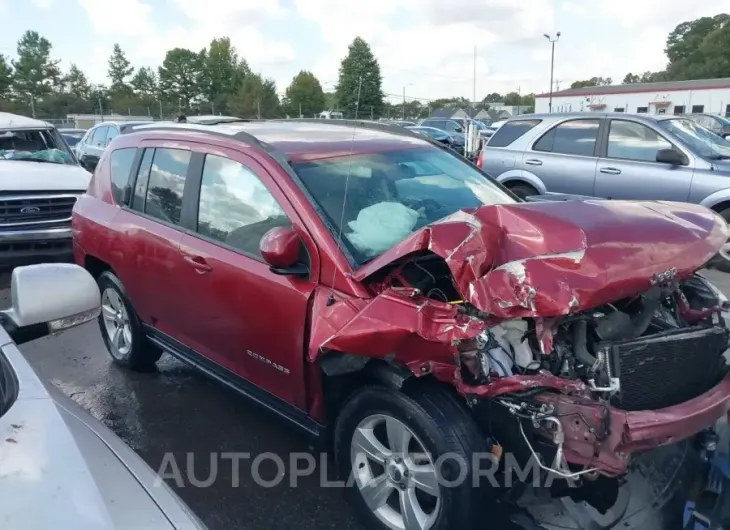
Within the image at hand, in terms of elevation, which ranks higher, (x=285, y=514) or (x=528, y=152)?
(x=528, y=152)

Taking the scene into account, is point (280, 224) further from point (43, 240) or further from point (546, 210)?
point (43, 240)

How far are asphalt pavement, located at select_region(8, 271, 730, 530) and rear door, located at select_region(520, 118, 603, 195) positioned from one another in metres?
5.58

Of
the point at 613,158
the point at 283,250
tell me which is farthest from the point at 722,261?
the point at 613,158

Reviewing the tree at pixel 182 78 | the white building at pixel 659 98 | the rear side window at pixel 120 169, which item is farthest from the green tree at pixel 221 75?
the rear side window at pixel 120 169

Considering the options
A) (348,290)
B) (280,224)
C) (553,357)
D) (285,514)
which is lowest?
(285,514)

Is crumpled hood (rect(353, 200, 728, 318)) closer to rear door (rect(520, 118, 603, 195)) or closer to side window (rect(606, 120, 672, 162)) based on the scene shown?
side window (rect(606, 120, 672, 162))

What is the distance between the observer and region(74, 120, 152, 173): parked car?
12.9m

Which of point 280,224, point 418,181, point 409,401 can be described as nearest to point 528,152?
point 418,181

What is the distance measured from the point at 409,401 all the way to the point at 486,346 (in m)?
0.40

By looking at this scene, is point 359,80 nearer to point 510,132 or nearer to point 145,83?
point 510,132

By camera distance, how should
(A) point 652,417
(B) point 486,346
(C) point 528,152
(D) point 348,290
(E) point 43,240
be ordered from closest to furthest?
1. (A) point 652,417
2. (B) point 486,346
3. (D) point 348,290
4. (E) point 43,240
5. (C) point 528,152

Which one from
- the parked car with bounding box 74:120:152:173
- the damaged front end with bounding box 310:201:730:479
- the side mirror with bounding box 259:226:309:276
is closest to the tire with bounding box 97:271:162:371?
the side mirror with bounding box 259:226:309:276

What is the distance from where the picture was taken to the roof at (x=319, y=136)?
11.0ft

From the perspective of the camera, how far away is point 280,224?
3045mm
